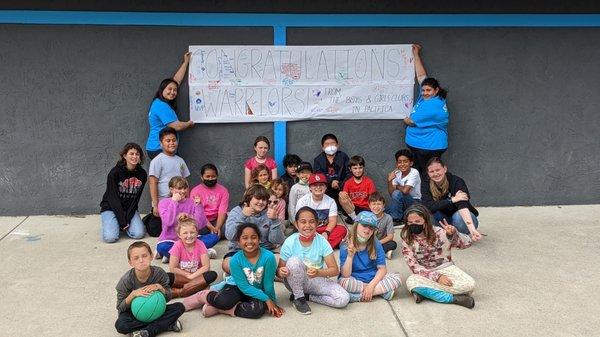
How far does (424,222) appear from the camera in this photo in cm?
443

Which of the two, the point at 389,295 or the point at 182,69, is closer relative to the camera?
the point at 389,295

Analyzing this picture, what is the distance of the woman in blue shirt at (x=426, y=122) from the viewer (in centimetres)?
643

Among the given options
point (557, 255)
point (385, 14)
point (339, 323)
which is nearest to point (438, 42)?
point (385, 14)

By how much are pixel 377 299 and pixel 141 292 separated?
1764 millimetres

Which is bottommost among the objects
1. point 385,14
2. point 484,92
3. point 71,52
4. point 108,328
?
point 108,328

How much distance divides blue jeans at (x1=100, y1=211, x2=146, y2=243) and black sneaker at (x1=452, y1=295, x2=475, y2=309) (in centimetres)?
327

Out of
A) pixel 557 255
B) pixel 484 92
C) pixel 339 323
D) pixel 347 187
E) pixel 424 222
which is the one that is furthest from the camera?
pixel 484 92

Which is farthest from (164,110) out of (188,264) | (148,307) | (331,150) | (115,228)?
(148,307)

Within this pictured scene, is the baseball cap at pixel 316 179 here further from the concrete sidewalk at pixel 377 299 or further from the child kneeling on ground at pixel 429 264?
the child kneeling on ground at pixel 429 264

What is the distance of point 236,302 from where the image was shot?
4.05 metres

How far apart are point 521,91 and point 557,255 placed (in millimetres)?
2398

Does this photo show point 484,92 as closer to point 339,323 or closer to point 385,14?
point 385,14

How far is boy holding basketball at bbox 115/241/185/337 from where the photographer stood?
3682mm

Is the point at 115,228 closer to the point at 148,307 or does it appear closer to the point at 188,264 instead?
the point at 188,264
